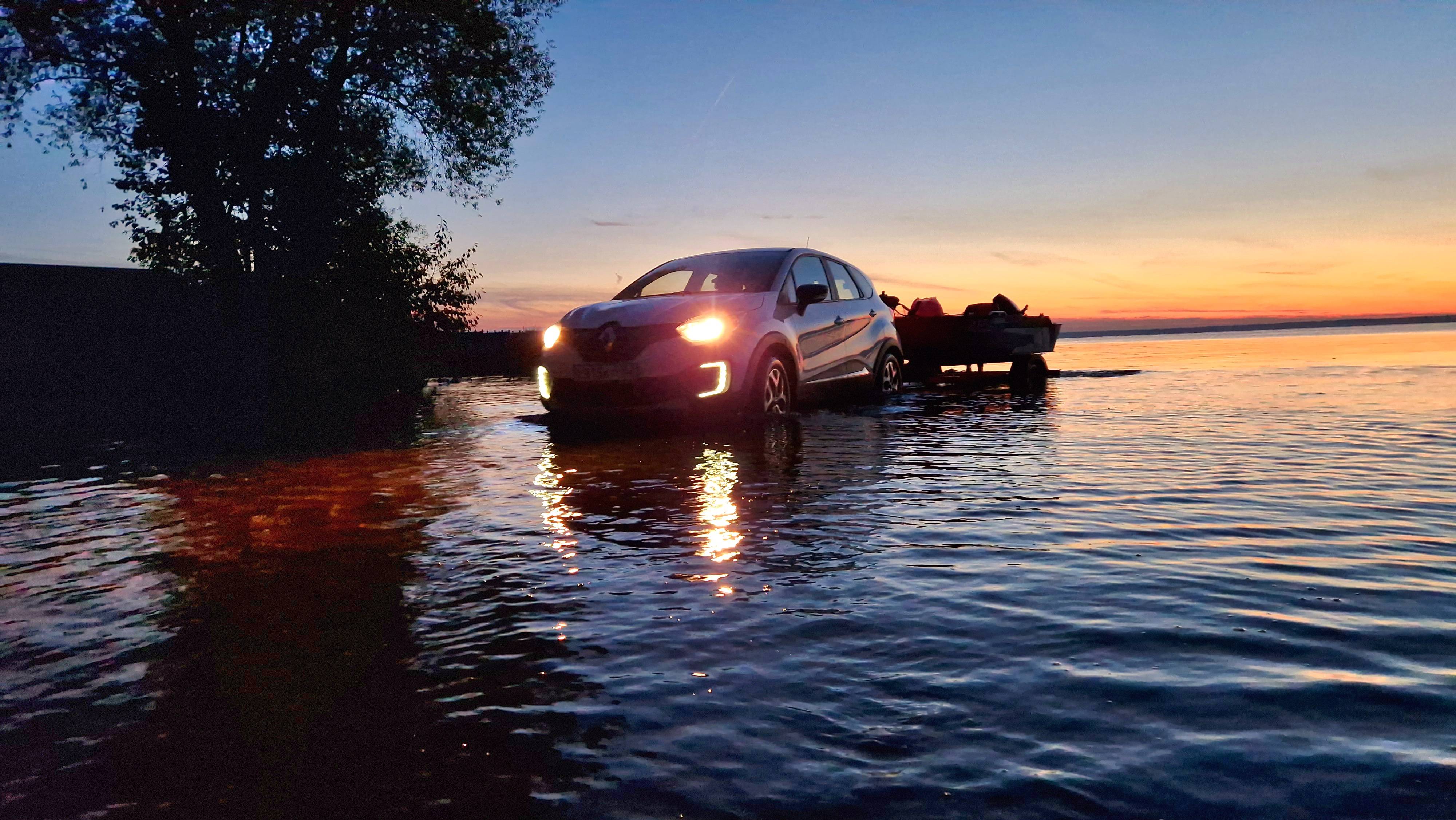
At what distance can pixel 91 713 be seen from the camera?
3396mm

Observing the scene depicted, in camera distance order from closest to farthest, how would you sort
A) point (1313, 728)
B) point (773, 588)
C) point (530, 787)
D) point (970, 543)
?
point (530, 787) < point (1313, 728) < point (773, 588) < point (970, 543)

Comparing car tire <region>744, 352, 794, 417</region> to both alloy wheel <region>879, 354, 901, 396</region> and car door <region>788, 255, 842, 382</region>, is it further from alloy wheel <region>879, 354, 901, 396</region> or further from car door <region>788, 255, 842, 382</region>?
alloy wheel <region>879, 354, 901, 396</region>

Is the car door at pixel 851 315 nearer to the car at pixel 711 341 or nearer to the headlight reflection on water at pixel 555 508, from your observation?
the car at pixel 711 341

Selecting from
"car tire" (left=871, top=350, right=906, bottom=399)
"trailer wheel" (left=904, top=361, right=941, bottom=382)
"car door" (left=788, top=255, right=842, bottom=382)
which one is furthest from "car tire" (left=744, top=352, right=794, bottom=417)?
"trailer wheel" (left=904, top=361, right=941, bottom=382)

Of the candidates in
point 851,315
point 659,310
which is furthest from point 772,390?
point 851,315

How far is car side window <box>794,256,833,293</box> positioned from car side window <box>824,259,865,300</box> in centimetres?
12

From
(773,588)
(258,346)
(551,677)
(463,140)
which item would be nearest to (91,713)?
(551,677)

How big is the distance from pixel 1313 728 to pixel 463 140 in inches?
1144

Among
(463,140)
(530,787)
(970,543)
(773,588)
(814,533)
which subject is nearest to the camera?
(530,787)

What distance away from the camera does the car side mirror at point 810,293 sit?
1241cm

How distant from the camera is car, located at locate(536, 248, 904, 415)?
443 inches

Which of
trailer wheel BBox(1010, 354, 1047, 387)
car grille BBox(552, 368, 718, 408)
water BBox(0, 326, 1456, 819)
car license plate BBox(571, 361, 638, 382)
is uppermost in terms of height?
car license plate BBox(571, 361, 638, 382)

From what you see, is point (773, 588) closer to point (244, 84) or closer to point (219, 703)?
point (219, 703)

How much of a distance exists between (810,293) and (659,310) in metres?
1.87
